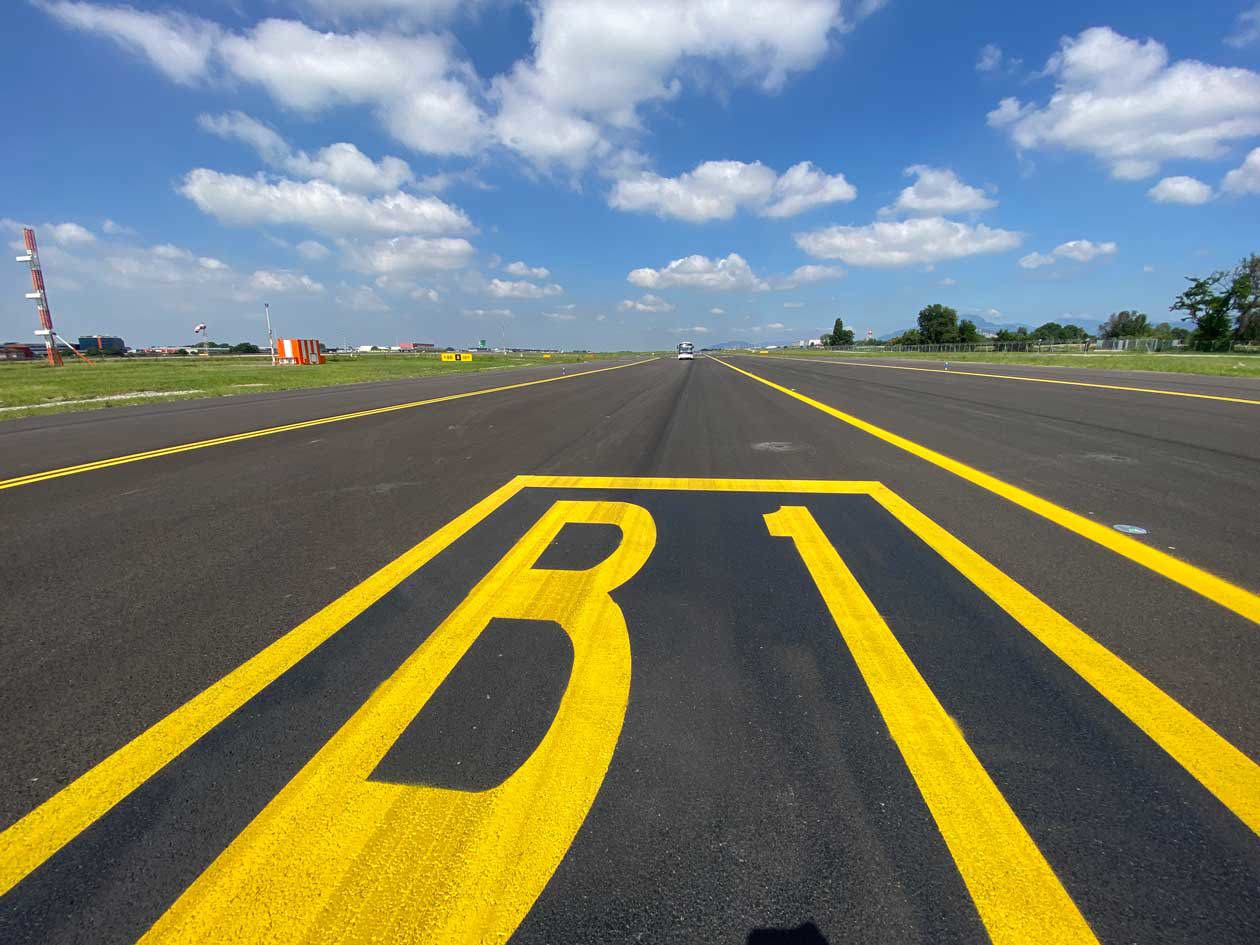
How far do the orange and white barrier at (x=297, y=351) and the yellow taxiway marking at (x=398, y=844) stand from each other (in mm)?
52746

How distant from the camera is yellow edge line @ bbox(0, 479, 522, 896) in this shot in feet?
4.86

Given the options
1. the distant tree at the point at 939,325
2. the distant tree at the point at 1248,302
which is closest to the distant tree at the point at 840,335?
the distant tree at the point at 939,325

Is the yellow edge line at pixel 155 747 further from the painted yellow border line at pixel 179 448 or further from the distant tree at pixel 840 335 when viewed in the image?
the distant tree at pixel 840 335

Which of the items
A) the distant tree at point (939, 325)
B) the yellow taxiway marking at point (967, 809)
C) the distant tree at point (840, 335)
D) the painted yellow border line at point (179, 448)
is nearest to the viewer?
the yellow taxiway marking at point (967, 809)

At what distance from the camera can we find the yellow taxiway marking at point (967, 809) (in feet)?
4.12

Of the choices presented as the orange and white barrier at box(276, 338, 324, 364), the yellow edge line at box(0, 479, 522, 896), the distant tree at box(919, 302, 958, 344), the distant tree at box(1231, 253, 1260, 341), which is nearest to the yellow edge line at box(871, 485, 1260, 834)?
the yellow edge line at box(0, 479, 522, 896)

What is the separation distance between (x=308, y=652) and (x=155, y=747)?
1.93 ft

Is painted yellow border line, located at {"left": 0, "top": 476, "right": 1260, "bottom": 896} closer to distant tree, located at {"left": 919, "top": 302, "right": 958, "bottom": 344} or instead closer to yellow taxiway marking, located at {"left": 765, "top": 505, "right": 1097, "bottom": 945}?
yellow taxiway marking, located at {"left": 765, "top": 505, "right": 1097, "bottom": 945}

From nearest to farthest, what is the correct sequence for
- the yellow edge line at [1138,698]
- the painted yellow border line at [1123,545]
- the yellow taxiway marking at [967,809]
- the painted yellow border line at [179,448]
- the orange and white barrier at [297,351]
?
the yellow taxiway marking at [967,809] → the yellow edge line at [1138,698] → the painted yellow border line at [1123,545] → the painted yellow border line at [179,448] → the orange and white barrier at [297,351]

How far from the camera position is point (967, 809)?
1546mm

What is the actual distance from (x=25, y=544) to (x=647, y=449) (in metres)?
5.52

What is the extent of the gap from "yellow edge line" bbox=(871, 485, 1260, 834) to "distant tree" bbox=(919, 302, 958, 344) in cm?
11696

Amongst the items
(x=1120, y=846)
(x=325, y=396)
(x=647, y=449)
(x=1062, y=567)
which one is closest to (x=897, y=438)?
(x=647, y=449)

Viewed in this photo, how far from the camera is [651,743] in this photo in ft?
6.01
